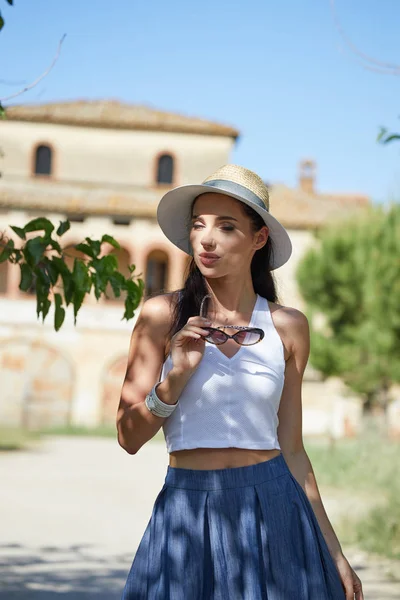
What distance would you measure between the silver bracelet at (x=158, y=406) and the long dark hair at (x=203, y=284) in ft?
0.73

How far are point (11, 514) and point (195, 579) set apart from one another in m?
9.12

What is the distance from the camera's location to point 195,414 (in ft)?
8.25

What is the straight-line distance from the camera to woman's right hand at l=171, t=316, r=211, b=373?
7.87 feet

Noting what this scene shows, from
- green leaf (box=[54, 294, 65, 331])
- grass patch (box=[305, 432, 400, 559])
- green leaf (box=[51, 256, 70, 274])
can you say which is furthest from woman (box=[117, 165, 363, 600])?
grass patch (box=[305, 432, 400, 559])

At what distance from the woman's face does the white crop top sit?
0.23 metres

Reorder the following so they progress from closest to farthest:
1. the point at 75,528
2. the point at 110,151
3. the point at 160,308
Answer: the point at 160,308
the point at 75,528
the point at 110,151

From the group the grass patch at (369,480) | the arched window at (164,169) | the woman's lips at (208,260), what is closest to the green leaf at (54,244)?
the woman's lips at (208,260)

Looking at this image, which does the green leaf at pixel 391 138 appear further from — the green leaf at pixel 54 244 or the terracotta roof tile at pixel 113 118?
the terracotta roof tile at pixel 113 118

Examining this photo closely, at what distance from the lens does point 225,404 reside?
8.27 ft

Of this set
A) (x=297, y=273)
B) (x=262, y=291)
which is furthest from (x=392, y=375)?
(x=262, y=291)

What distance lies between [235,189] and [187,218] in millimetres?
271

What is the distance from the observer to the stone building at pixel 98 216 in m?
35.2

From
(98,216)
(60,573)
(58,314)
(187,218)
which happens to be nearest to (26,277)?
(58,314)

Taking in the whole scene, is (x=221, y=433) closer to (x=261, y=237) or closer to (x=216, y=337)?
(x=216, y=337)
